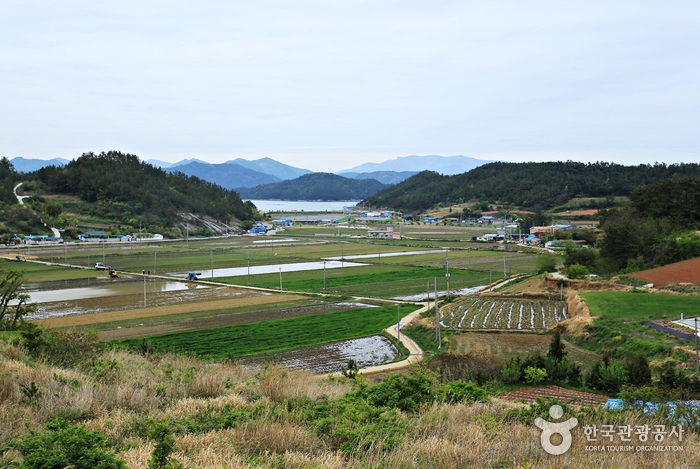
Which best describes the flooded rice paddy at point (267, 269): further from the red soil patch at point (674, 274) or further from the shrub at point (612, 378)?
the shrub at point (612, 378)

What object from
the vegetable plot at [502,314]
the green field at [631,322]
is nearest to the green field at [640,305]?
the green field at [631,322]

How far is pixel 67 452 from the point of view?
501 centimetres

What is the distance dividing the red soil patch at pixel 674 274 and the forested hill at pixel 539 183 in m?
87.6

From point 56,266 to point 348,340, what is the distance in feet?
124

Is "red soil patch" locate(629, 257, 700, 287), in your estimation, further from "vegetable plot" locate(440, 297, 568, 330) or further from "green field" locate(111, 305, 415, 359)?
"green field" locate(111, 305, 415, 359)

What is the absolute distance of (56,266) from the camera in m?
54.2

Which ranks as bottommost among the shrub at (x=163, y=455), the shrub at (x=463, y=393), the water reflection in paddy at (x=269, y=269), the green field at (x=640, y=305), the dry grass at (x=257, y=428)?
the water reflection in paddy at (x=269, y=269)

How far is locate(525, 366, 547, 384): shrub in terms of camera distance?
16.7 meters

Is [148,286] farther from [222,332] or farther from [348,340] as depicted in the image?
[348,340]

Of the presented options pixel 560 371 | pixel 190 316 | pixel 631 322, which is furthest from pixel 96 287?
pixel 560 371

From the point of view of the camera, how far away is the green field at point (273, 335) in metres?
23.6

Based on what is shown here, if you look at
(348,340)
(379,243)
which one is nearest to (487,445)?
(348,340)

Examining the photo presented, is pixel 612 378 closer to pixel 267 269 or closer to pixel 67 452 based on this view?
pixel 67 452

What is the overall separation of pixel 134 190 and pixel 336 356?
9584 cm
